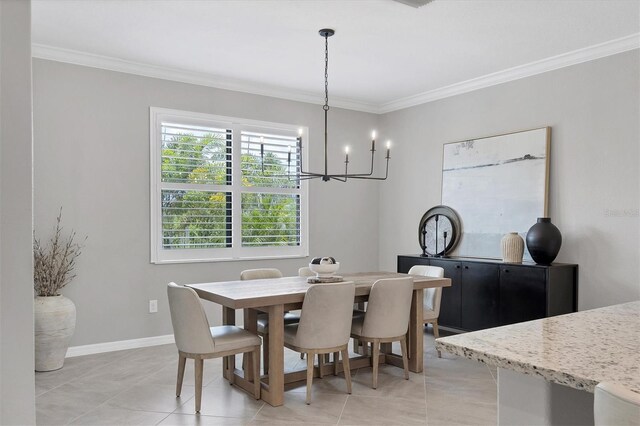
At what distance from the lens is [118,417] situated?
10.3ft

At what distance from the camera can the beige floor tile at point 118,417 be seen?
306cm

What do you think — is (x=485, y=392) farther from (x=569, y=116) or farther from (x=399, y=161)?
(x=399, y=161)

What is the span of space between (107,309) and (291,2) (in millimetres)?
3183

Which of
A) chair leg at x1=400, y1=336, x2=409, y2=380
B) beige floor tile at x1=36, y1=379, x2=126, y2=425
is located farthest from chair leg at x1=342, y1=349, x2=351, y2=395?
beige floor tile at x1=36, y1=379, x2=126, y2=425

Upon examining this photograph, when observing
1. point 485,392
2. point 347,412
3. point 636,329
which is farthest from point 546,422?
point 485,392

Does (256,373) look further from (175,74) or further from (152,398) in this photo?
(175,74)

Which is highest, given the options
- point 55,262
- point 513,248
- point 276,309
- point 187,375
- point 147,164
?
point 147,164

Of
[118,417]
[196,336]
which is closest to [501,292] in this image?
[196,336]

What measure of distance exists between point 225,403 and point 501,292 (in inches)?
104

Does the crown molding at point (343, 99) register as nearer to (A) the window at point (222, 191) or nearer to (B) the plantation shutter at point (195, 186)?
(A) the window at point (222, 191)

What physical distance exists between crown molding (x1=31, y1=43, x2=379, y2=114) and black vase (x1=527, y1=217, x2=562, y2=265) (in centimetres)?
286

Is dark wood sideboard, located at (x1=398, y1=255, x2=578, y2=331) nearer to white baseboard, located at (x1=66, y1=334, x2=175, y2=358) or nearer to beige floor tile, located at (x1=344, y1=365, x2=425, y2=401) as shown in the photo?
beige floor tile, located at (x1=344, y1=365, x2=425, y2=401)

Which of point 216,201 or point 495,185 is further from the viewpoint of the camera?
point 216,201

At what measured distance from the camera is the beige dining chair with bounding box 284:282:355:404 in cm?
336
